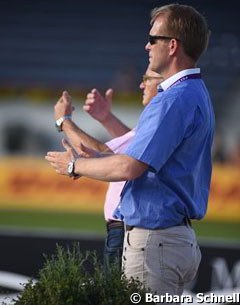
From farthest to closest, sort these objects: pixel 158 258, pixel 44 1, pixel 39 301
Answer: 1. pixel 44 1
2. pixel 158 258
3. pixel 39 301

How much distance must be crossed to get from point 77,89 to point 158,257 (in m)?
13.0

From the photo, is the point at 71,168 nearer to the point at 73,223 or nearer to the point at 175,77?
the point at 175,77

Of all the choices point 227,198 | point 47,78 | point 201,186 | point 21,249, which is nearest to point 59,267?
point 201,186

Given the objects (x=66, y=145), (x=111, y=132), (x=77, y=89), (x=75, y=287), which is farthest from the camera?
(x=77, y=89)

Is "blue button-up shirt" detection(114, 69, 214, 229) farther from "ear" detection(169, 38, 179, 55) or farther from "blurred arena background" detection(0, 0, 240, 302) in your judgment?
"blurred arena background" detection(0, 0, 240, 302)

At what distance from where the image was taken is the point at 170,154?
3.71m

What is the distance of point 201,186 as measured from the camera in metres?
3.97

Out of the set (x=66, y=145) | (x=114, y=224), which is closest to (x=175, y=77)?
(x=66, y=145)

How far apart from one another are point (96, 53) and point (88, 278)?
613 inches

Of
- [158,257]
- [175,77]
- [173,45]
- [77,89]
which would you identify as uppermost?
[77,89]

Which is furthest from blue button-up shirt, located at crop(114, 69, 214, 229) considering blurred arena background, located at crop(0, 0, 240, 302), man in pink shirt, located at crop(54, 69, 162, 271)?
blurred arena background, located at crop(0, 0, 240, 302)

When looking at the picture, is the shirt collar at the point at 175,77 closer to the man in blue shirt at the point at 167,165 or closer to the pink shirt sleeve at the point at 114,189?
the man in blue shirt at the point at 167,165

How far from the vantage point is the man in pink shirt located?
4.46 metres

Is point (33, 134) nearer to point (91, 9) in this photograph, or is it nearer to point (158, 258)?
point (91, 9)
